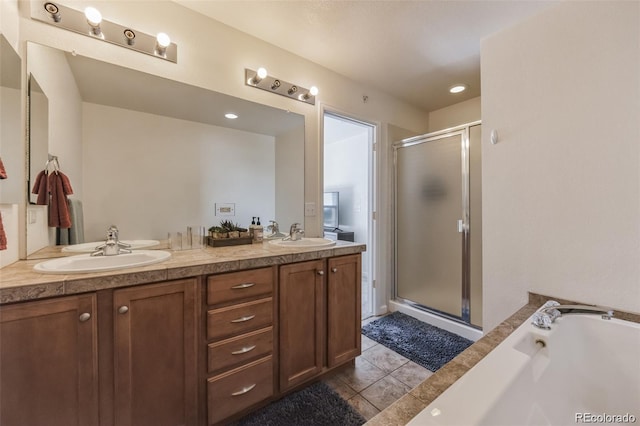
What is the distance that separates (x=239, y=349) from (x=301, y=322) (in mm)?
406

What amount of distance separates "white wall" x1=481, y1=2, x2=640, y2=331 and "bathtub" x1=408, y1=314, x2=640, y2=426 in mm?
267

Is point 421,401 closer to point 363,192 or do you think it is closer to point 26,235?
point 26,235

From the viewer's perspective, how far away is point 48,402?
964 mm

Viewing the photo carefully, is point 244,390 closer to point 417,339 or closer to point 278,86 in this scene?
point 417,339

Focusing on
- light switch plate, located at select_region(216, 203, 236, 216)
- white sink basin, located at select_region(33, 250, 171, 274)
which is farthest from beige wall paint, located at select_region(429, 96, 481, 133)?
white sink basin, located at select_region(33, 250, 171, 274)

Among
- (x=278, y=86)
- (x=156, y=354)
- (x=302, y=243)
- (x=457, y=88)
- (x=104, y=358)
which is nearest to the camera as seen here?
(x=104, y=358)

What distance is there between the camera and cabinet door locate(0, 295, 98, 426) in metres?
0.91

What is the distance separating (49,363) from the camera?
3.18 ft

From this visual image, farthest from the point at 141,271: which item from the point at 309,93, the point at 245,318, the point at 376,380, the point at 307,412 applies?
the point at 309,93

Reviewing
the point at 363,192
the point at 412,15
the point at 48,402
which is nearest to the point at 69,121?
the point at 48,402

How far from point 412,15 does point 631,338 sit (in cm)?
213

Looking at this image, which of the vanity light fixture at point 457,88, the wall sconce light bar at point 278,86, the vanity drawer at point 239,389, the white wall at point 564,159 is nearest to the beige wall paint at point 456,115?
the vanity light fixture at point 457,88

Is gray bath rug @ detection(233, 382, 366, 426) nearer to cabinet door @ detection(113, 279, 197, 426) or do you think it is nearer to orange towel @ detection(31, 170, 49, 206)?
cabinet door @ detection(113, 279, 197, 426)

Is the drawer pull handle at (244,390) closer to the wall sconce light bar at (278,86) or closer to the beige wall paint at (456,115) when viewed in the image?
the wall sconce light bar at (278,86)
